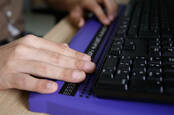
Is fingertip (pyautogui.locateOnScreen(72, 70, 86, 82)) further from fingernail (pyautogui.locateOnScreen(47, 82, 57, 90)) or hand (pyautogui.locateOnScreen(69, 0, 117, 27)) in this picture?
hand (pyautogui.locateOnScreen(69, 0, 117, 27))

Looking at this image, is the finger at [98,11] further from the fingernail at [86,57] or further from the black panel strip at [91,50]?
the fingernail at [86,57]

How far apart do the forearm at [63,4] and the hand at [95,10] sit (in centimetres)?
8

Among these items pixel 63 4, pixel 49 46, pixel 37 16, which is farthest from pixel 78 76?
pixel 37 16

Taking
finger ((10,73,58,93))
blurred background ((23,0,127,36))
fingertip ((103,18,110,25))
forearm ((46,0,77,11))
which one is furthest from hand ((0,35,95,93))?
blurred background ((23,0,127,36))

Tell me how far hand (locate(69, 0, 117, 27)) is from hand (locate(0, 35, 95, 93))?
0.80 feet

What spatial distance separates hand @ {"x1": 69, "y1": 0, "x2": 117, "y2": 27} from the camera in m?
0.66

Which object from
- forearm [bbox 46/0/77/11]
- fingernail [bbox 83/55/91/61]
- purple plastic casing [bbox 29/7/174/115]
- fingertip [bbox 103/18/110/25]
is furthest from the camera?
forearm [bbox 46/0/77/11]

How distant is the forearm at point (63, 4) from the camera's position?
83cm

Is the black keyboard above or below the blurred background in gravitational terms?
below

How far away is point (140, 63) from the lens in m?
0.38

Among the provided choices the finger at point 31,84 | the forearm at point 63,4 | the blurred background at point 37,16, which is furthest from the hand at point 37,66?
the blurred background at point 37,16

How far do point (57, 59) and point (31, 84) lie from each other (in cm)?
8

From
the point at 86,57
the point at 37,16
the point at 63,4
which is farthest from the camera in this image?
the point at 37,16

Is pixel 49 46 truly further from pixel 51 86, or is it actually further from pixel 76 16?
pixel 76 16
